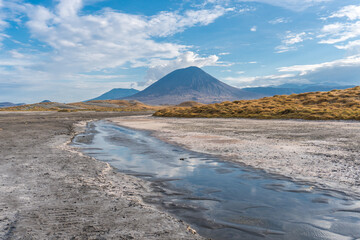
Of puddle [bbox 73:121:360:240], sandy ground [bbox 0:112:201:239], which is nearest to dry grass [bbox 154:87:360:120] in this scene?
puddle [bbox 73:121:360:240]

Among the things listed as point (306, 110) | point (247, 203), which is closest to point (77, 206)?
point (247, 203)

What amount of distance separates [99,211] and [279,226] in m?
3.83

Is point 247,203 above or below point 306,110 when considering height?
below

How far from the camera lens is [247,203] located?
581cm

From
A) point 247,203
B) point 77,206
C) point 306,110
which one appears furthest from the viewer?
point 306,110

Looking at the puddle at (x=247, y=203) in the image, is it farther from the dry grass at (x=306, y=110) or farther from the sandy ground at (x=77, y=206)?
the dry grass at (x=306, y=110)

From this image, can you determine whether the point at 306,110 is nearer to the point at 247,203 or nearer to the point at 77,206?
the point at 247,203

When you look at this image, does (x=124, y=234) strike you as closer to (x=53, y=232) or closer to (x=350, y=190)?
(x=53, y=232)

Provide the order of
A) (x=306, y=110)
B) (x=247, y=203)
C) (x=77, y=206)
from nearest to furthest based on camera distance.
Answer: (x=77, y=206), (x=247, y=203), (x=306, y=110)

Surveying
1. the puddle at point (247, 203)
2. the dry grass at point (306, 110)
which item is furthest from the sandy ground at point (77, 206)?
the dry grass at point (306, 110)

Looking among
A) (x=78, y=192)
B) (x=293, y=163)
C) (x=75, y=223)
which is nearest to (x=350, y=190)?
(x=293, y=163)

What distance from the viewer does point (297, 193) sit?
6.43 m

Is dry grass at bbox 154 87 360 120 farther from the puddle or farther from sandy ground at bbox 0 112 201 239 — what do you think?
sandy ground at bbox 0 112 201 239

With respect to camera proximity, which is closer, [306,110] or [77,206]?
[77,206]
